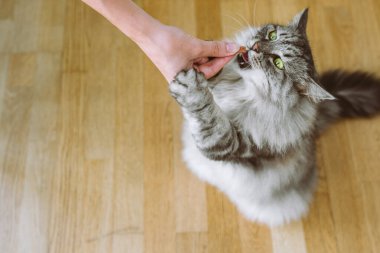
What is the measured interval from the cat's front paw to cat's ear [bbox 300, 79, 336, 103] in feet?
1.04

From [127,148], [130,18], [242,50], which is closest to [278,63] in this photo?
[242,50]

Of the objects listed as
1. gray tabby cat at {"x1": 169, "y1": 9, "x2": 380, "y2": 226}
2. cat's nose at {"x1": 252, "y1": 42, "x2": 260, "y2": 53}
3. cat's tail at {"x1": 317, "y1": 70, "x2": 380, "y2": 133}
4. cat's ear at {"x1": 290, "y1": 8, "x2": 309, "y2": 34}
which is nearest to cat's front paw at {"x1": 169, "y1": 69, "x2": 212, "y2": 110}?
→ gray tabby cat at {"x1": 169, "y1": 9, "x2": 380, "y2": 226}

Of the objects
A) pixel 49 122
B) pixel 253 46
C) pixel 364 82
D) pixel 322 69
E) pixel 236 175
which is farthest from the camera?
pixel 322 69

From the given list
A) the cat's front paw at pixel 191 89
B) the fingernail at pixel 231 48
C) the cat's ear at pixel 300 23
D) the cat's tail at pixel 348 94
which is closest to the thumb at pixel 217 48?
the fingernail at pixel 231 48

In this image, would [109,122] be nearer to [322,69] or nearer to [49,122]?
[49,122]

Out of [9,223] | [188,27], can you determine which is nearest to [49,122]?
[9,223]

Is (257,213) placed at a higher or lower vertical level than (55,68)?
lower

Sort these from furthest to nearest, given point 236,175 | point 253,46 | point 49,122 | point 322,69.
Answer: point 322,69
point 49,122
point 236,175
point 253,46

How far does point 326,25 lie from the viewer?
1.93m

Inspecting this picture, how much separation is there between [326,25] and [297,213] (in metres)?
0.98

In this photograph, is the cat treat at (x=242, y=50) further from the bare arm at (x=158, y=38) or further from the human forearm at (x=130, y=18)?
the human forearm at (x=130, y=18)

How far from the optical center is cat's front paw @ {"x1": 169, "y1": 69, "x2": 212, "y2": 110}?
41.9 inches

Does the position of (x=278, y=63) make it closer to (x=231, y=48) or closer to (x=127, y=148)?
(x=231, y=48)

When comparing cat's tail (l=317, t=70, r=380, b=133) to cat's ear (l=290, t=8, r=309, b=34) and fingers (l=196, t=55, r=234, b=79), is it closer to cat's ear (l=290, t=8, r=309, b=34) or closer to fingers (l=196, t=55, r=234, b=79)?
cat's ear (l=290, t=8, r=309, b=34)
